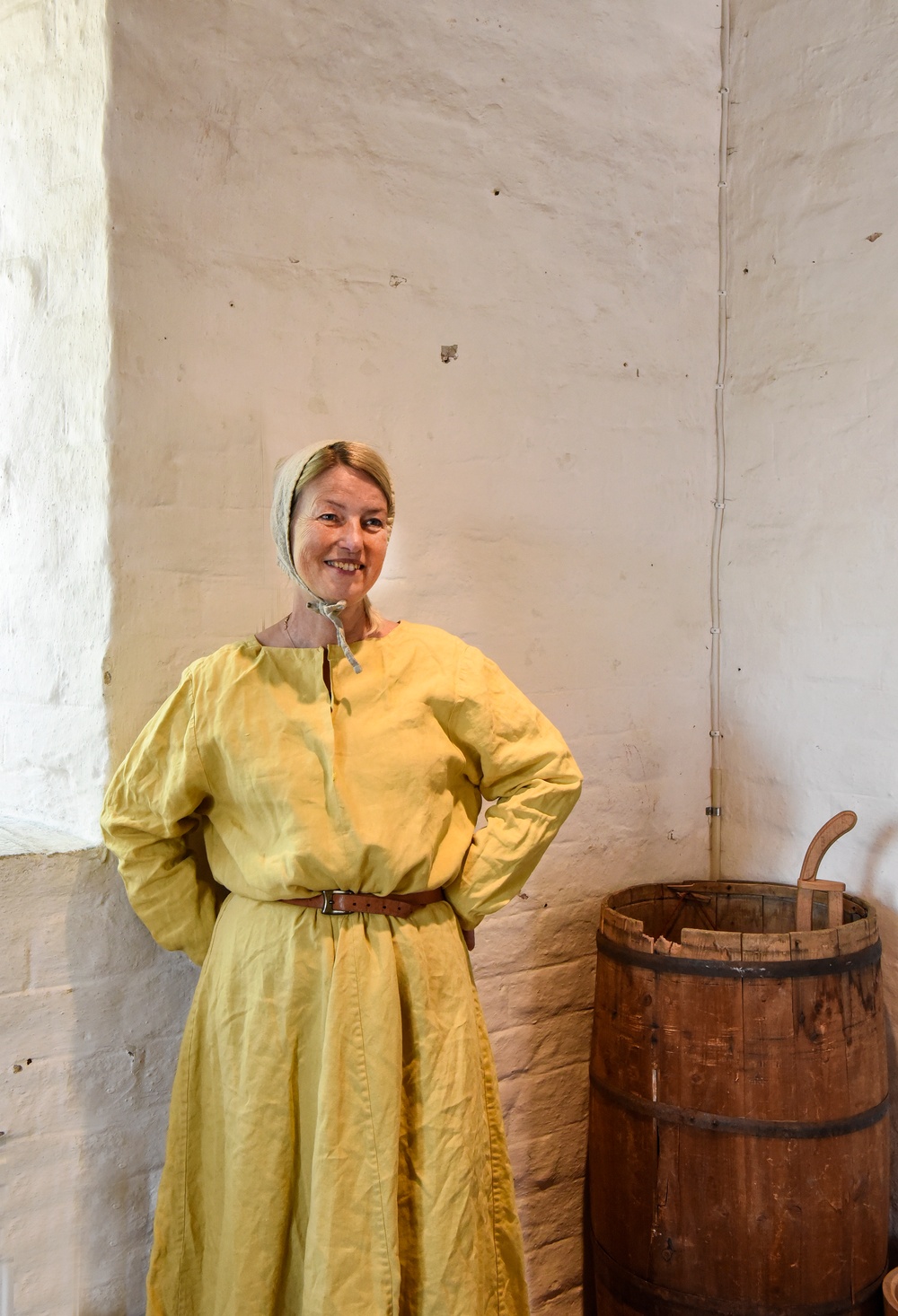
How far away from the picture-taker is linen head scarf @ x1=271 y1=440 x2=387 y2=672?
1.45 metres

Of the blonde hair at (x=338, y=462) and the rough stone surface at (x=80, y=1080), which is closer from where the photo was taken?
the blonde hair at (x=338, y=462)

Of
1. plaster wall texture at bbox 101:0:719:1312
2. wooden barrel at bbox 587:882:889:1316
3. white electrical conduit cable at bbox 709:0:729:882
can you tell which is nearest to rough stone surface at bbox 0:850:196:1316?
plaster wall texture at bbox 101:0:719:1312

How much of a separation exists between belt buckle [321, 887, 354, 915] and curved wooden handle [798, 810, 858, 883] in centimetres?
96

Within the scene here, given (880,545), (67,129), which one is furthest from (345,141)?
(880,545)

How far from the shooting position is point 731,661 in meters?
2.38

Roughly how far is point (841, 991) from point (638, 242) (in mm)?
1495

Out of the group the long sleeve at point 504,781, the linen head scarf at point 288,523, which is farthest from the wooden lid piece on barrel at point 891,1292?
the linen head scarf at point 288,523

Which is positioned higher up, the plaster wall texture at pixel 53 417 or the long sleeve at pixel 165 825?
the plaster wall texture at pixel 53 417

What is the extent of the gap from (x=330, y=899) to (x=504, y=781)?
1.03 ft

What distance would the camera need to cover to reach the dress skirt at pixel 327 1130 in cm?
142

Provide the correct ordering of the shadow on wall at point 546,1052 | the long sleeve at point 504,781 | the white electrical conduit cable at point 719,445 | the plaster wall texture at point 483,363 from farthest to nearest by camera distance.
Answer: the white electrical conduit cable at point 719,445 → the shadow on wall at point 546,1052 → the plaster wall texture at point 483,363 → the long sleeve at point 504,781

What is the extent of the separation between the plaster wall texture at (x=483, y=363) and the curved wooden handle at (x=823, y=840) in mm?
375

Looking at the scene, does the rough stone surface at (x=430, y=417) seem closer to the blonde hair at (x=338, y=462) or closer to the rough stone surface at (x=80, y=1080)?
the rough stone surface at (x=80, y=1080)

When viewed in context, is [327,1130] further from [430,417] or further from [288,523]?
[430,417]
